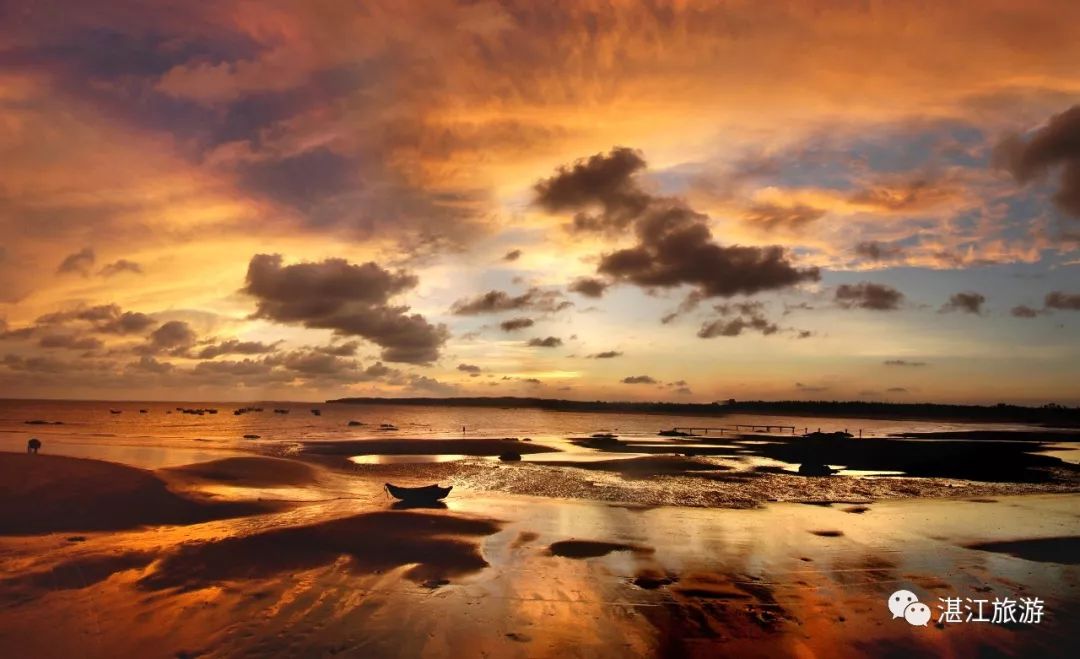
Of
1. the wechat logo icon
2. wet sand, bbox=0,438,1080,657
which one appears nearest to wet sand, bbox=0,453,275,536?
wet sand, bbox=0,438,1080,657

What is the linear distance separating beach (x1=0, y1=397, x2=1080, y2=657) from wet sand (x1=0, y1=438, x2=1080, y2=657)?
3.5 inches

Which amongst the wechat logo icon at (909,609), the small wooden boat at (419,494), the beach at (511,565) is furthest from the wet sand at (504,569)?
the small wooden boat at (419,494)

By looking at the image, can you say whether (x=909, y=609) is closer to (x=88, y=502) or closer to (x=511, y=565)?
(x=511, y=565)

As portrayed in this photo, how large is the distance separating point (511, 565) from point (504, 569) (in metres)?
0.52

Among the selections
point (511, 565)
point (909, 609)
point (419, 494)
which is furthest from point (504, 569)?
point (419, 494)

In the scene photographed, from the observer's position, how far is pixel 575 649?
12664 mm

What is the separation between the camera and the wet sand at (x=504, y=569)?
13.1 meters

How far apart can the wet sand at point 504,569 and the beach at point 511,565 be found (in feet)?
0.29

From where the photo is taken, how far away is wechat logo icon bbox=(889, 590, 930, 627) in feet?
48.2

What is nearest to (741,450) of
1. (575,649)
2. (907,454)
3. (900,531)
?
(907,454)

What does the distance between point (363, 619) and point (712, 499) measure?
23.6m

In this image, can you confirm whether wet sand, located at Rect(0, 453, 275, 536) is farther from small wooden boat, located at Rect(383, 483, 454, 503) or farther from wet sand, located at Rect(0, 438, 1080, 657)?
small wooden boat, located at Rect(383, 483, 454, 503)

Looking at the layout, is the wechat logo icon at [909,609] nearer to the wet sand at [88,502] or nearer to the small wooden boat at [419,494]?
the small wooden boat at [419,494]

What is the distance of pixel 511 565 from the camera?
750 inches
